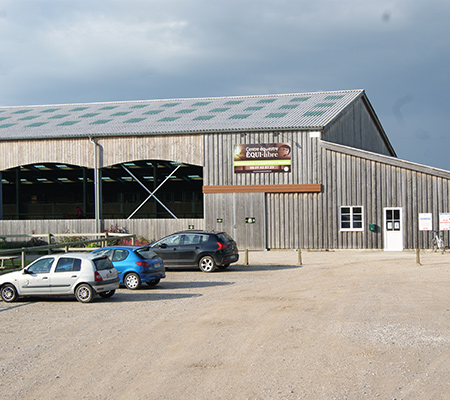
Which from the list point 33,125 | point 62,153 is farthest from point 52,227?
point 33,125

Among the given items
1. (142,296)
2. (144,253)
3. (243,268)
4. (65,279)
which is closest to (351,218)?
(243,268)

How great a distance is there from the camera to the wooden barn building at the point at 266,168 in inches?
1187

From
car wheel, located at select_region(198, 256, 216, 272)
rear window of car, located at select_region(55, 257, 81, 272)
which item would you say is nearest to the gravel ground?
rear window of car, located at select_region(55, 257, 81, 272)

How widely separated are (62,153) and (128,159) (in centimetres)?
415

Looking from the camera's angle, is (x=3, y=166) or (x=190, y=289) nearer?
(x=190, y=289)

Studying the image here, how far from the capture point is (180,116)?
3709 cm

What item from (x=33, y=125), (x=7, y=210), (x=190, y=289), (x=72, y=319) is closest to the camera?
(x=72, y=319)

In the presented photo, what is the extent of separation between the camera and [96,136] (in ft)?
113

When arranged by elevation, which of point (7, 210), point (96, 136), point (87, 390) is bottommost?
point (87, 390)

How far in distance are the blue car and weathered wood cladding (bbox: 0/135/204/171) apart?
15.0 m

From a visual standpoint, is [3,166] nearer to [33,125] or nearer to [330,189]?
[33,125]

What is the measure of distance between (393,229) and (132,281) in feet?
55.1

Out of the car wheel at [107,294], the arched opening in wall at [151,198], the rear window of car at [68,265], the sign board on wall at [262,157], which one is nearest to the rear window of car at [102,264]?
the rear window of car at [68,265]

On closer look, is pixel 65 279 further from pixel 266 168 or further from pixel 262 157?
pixel 262 157
